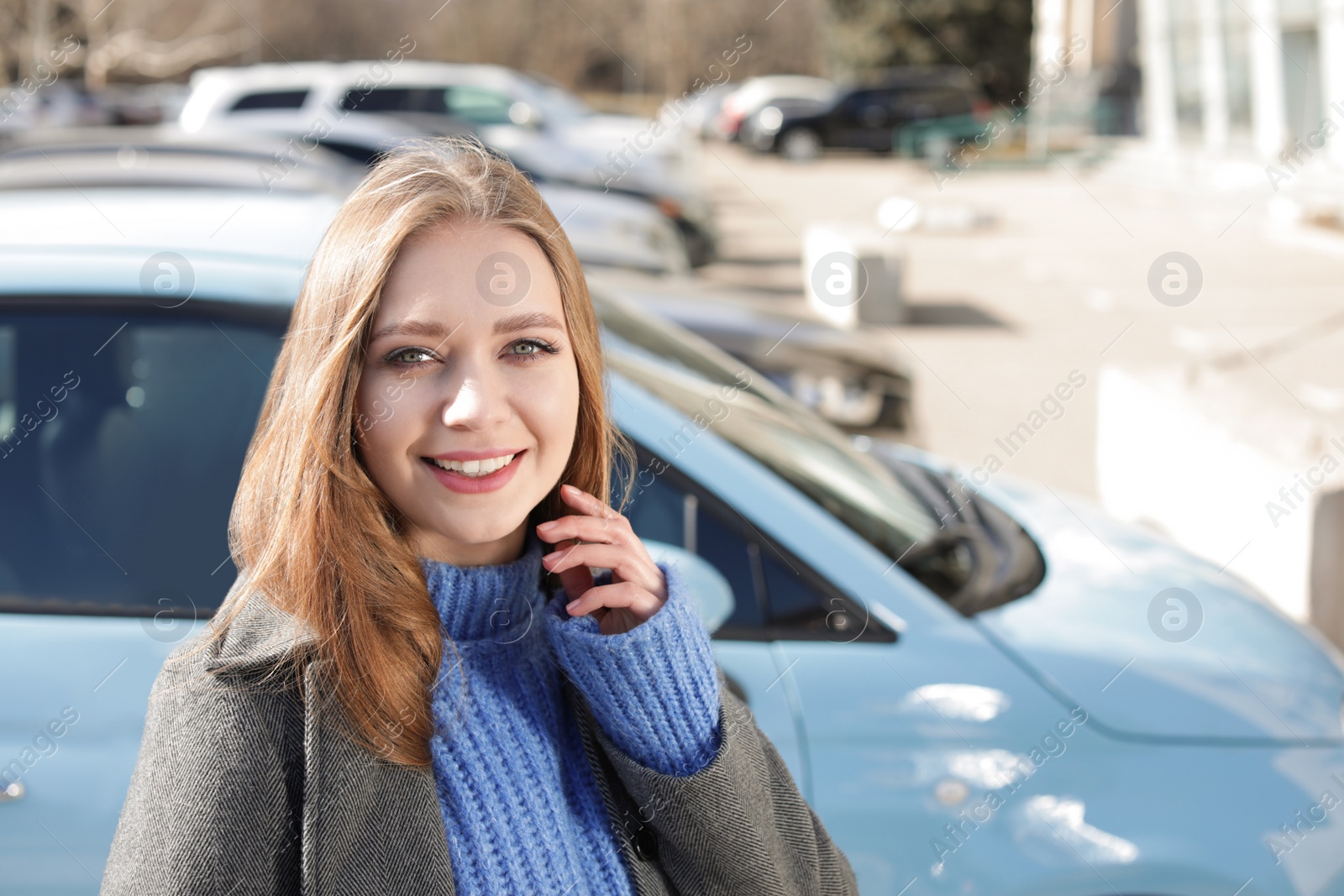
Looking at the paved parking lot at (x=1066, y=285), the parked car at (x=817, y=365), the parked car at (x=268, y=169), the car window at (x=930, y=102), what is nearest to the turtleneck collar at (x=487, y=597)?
the parked car at (x=268, y=169)

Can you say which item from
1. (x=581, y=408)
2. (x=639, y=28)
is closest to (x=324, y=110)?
(x=581, y=408)

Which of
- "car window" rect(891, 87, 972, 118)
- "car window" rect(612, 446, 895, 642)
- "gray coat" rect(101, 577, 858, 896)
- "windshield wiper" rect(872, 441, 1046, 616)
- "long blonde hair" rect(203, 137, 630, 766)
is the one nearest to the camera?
"gray coat" rect(101, 577, 858, 896)

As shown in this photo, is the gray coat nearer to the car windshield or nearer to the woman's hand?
the woman's hand

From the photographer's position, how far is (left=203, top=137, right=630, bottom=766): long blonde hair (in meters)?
1.25

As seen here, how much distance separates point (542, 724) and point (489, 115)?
43.1 feet

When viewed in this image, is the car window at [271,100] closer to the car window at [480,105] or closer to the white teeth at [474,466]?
the car window at [480,105]

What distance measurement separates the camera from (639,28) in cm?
4522

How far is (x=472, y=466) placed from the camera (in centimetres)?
132

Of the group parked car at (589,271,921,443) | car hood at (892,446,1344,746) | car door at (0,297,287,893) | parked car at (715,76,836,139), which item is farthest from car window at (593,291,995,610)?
parked car at (715,76,836,139)

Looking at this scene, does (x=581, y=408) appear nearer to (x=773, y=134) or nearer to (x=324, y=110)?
(x=324, y=110)

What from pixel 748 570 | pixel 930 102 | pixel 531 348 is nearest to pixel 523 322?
pixel 531 348

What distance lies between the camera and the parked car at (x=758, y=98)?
2953cm

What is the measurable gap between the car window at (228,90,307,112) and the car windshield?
1014cm

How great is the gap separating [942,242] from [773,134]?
42.5ft
